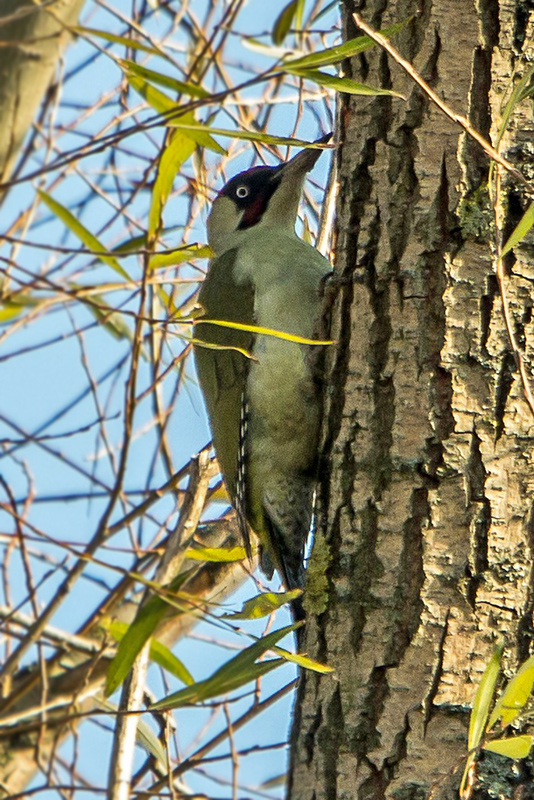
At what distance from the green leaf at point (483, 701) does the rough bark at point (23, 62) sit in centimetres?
269

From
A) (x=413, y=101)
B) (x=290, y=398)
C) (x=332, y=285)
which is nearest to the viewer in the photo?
(x=413, y=101)

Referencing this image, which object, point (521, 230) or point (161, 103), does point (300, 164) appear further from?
point (521, 230)

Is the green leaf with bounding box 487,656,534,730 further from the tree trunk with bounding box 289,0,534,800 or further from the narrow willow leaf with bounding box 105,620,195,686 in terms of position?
the narrow willow leaf with bounding box 105,620,195,686

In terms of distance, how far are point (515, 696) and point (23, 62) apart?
9.78 feet

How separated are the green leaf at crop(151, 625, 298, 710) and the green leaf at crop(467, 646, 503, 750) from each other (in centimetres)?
35

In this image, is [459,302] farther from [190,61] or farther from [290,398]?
[190,61]

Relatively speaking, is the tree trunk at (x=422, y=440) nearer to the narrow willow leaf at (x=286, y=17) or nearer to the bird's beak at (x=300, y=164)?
the narrow willow leaf at (x=286, y=17)

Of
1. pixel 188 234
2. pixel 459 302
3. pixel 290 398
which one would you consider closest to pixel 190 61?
pixel 188 234

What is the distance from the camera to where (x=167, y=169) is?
7.30 feet

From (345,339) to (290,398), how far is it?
63 centimetres

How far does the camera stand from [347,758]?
191 cm

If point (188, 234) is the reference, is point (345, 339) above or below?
below

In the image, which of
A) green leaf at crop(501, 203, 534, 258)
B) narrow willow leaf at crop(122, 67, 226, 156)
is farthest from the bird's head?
green leaf at crop(501, 203, 534, 258)

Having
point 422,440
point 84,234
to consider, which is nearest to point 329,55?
point 422,440
